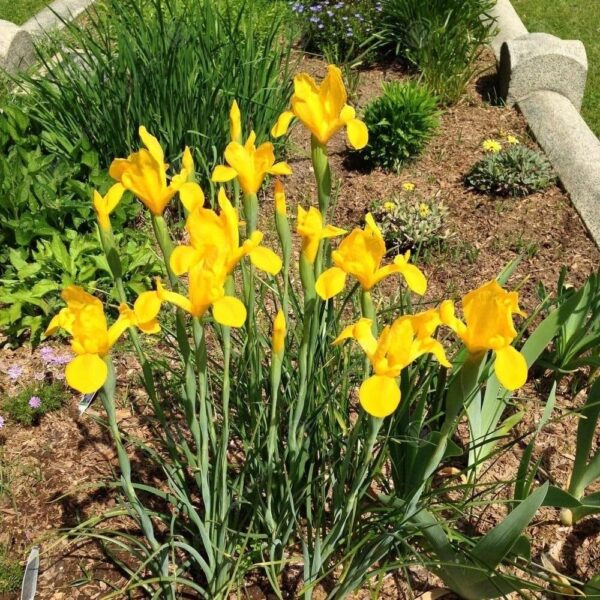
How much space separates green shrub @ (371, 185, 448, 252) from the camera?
320 cm

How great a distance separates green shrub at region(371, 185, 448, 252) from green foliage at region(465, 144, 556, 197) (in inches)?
14.2

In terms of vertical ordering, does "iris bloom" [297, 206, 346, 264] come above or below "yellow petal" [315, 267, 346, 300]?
above

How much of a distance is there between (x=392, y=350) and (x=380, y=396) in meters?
0.08

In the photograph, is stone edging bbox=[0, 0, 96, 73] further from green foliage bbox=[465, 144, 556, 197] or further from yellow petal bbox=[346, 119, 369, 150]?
yellow petal bbox=[346, 119, 369, 150]

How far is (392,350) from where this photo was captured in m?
1.12

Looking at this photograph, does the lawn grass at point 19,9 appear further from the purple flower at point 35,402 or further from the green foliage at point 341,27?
the purple flower at point 35,402

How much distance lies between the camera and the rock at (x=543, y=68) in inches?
163

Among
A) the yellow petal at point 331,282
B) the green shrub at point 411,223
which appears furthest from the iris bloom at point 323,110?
the green shrub at point 411,223

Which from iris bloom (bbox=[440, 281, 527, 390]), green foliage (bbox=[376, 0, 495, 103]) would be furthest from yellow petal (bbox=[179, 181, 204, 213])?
green foliage (bbox=[376, 0, 495, 103])

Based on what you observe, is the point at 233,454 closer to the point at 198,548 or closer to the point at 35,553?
the point at 198,548

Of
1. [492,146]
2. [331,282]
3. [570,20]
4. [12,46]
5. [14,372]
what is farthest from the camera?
[570,20]

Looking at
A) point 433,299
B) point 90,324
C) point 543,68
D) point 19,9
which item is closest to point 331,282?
point 90,324

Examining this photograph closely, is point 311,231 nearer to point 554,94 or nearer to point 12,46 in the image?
point 554,94

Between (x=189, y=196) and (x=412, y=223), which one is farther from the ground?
(x=189, y=196)
